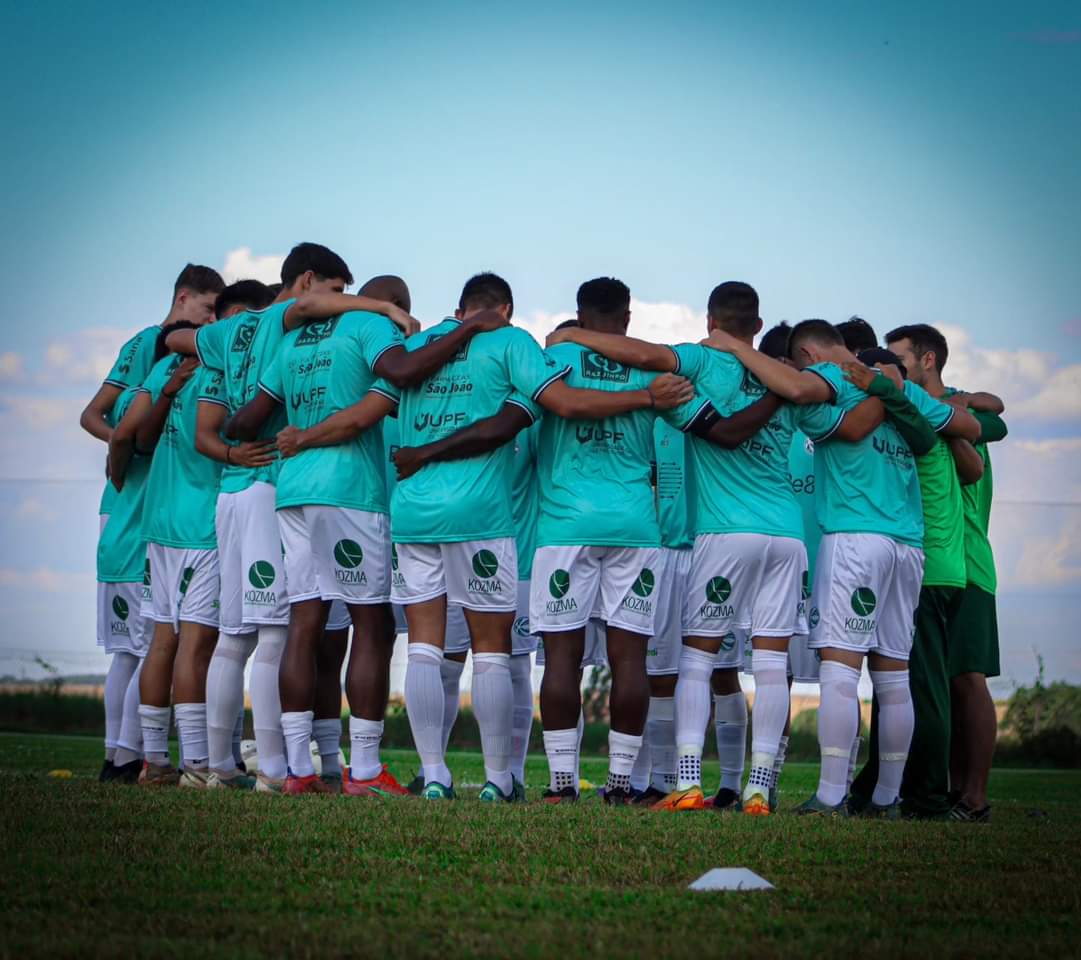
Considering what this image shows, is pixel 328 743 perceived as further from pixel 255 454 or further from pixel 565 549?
pixel 565 549

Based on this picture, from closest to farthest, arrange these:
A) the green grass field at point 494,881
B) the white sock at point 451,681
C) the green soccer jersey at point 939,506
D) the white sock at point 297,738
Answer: the green grass field at point 494,881 < the white sock at point 297,738 < the green soccer jersey at point 939,506 < the white sock at point 451,681

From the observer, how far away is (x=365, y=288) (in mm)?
8953

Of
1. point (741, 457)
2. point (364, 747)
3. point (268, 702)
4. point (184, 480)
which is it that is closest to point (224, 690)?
point (268, 702)

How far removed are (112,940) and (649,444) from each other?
468 centimetres

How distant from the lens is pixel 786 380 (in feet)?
25.4

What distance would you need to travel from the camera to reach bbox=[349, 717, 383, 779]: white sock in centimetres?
762

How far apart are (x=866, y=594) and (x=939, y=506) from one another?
0.99m

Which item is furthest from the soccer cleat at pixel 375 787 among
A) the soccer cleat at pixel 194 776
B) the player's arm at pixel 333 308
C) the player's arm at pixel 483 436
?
the player's arm at pixel 333 308

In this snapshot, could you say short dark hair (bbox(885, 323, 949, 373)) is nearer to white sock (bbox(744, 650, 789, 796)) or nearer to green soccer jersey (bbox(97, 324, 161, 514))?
white sock (bbox(744, 650, 789, 796))

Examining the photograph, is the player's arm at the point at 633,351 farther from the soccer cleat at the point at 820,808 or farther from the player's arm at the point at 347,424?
the soccer cleat at the point at 820,808

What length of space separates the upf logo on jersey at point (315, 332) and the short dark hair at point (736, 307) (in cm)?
222

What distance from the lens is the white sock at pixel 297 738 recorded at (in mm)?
7602

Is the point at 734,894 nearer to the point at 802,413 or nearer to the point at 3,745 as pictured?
the point at 802,413

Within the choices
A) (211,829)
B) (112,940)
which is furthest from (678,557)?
(112,940)
